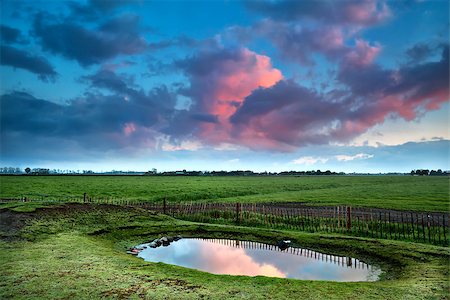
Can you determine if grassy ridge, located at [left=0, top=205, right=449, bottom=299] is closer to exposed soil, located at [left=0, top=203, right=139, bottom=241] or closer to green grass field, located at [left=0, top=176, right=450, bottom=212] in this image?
exposed soil, located at [left=0, top=203, right=139, bottom=241]

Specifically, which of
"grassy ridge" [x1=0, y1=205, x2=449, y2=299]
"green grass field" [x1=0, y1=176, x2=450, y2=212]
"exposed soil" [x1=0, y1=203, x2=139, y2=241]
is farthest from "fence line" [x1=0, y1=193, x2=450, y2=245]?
"green grass field" [x1=0, y1=176, x2=450, y2=212]

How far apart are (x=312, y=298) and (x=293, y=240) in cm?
950

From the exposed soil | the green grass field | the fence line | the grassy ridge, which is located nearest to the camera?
the grassy ridge

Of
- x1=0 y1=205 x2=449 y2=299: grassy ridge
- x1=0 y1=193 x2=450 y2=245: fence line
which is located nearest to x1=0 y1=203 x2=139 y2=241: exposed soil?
x1=0 y1=205 x2=449 y2=299: grassy ridge

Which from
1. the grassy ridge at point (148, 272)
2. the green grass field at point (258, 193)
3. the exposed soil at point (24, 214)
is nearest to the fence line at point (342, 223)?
the grassy ridge at point (148, 272)

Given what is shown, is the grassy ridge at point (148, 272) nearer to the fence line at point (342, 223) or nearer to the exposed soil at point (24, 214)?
the exposed soil at point (24, 214)

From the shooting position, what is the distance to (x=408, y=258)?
1450 cm

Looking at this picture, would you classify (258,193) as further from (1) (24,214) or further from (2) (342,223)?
(1) (24,214)

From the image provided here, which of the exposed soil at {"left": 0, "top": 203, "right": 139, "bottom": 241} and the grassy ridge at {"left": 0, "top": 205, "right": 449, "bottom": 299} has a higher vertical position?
the exposed soil at {"left": 0, "top": 203, "right": 139, "bottom": 241}

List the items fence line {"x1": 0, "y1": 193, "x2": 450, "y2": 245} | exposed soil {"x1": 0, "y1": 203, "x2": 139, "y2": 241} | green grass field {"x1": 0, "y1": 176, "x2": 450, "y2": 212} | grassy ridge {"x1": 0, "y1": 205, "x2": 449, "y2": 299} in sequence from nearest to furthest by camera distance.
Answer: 1. grassy ridge {"x1": 0, "y1": 205, "x2": 449, "y2": 299}
2. exposed soil {"x1": 0, "y1": 203, "x2": 139, "y2": 241}
3. fence line {"x1": 0, "y1": 193, "x2": 450, "y2": 245}
4. green grass field {"x1": 0, "y1": 176, "x2": 450, "y2": 212}

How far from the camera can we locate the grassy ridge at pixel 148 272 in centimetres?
973

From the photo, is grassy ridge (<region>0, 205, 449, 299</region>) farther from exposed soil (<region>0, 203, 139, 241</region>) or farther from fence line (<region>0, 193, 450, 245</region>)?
fence line (<region>0, 193, 450, 245</region>)

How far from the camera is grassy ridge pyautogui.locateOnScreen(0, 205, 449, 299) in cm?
973

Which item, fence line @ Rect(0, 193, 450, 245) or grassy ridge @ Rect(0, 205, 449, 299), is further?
fence line @ Rect(0, 193, 450, 245)
